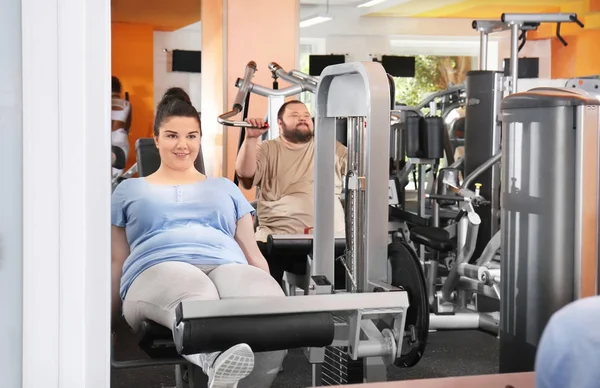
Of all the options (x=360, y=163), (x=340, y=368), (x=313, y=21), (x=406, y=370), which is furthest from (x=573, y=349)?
(x=313, y=21)

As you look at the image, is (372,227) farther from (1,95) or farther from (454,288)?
(454,288)

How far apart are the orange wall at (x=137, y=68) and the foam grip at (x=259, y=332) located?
256 inches

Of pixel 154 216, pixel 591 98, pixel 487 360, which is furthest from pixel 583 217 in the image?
pixel 487 360

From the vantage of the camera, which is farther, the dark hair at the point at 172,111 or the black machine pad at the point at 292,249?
the black machine pad at the point at 292,249

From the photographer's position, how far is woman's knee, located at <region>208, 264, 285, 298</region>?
2.49 meters

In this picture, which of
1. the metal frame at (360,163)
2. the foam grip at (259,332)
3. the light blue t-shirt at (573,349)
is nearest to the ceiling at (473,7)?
the metal frame at (360,163)

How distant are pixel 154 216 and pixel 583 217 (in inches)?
54.1

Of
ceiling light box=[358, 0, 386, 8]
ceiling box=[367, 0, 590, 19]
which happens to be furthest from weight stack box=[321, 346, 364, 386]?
ceiling box=[367, 0, 590, 19]

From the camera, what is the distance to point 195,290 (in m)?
2.40

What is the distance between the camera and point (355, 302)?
2.11 m

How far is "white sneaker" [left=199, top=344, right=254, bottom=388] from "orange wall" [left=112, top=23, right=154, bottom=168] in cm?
657

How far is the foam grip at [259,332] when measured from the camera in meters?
1.94

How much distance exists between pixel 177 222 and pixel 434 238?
1598 mm

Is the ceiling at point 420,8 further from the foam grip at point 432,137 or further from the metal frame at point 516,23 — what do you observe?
the foam grip at point 432,137
